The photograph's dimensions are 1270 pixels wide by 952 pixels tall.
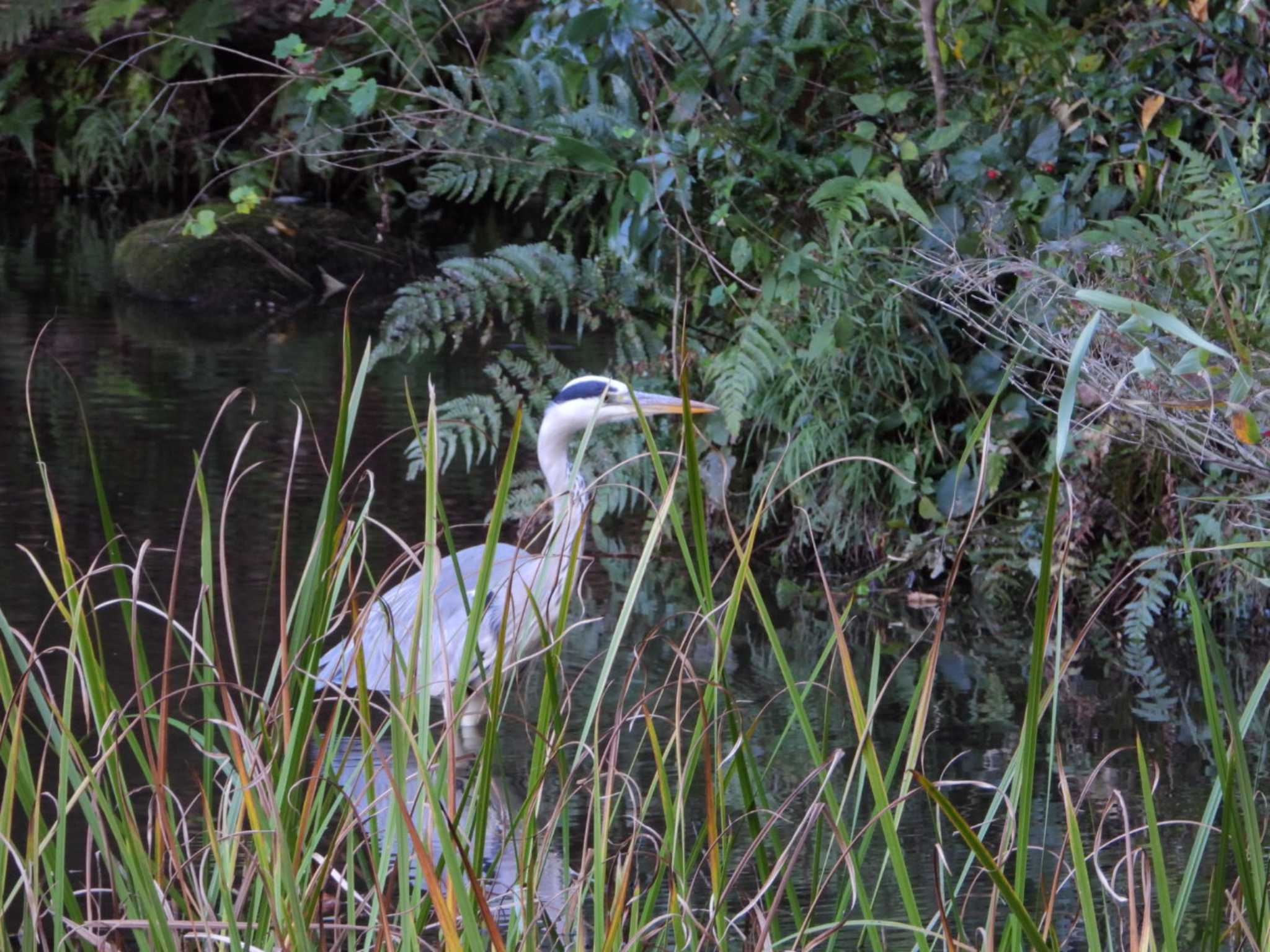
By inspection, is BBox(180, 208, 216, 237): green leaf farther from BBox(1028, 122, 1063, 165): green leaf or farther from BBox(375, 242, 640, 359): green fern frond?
BBox(1028, 122, 1063, 165): green leaf

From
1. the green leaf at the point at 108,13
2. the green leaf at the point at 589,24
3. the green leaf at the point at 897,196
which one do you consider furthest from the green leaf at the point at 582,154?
the green leaf at the point at 108,13

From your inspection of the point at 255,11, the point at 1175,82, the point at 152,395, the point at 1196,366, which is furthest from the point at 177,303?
the point at 1196,366

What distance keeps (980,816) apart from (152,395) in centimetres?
449

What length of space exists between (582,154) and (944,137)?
0.99 metres

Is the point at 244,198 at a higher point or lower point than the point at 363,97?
lower

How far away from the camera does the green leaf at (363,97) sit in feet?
14.1

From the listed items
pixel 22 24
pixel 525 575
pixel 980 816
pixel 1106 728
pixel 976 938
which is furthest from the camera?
pixel 22 24

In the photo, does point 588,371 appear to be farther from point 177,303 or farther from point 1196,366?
point 1196,366

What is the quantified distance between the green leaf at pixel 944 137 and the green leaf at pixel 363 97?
1.51 meters

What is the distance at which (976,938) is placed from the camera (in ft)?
8.68

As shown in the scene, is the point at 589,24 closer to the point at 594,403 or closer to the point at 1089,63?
the point at 594,403

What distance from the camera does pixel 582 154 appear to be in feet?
14.7

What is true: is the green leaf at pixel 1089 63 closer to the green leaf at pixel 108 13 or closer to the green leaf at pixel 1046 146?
the green leaf at pixel 1046 146

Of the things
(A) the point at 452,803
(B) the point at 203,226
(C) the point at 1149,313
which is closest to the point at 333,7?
(B) the point at 203,226
